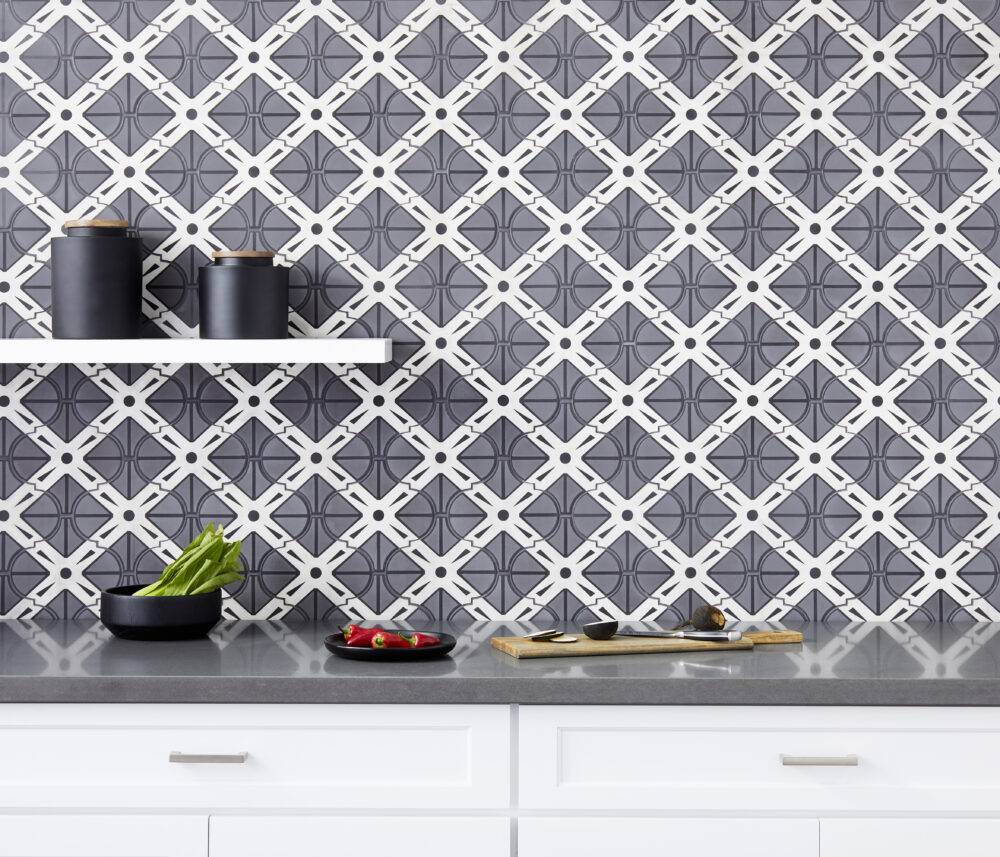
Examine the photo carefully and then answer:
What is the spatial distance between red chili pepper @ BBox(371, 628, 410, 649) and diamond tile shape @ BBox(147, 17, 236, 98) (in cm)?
122

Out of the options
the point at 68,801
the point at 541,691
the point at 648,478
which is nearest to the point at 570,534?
the point at 648,478

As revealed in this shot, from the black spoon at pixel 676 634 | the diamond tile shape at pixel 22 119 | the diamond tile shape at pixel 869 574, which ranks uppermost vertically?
the diamond tile shape at pixel 22 119

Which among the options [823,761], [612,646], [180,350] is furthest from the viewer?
[180,350]

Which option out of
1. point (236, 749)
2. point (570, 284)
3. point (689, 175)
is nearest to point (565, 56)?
point (689, 175)

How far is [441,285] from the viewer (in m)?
2.37

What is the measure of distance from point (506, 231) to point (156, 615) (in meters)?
1.04

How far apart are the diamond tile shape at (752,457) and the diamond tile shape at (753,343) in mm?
112

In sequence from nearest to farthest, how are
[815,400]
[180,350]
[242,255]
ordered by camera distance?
[180,350]
[242,255]
[815,400]

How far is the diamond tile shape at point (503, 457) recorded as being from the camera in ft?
7.80

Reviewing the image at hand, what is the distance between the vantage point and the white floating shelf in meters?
2.15

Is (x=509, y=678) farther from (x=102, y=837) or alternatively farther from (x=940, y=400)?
(x=940, y=400)

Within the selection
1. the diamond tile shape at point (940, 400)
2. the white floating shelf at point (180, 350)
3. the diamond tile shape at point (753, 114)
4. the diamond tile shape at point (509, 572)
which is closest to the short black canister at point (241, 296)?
the white floating shelf at point (180, 350)

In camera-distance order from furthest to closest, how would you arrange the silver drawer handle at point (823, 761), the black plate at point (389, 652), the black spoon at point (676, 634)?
the black spoon at point (676, 634)
the black plate at point (389, 652)
the silver drawer handle at point (823, 761)

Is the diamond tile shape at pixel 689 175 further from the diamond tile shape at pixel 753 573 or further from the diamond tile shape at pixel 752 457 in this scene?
the diamond tile shape at pixel 753 573
